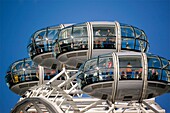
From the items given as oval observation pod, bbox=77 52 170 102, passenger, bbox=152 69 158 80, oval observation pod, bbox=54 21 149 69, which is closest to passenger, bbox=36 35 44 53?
oval observation pod, bbox=54 21 149 69

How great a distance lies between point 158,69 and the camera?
37.1 meters

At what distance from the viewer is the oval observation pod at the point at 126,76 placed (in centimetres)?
3625

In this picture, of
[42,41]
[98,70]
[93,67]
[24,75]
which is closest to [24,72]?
[24,75]

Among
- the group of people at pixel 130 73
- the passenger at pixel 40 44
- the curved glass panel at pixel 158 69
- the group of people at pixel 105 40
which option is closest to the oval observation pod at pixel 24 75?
the passenger at pixel 40 44

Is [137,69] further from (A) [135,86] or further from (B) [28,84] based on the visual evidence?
(B) [28,84]

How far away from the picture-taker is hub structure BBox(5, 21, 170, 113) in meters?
36.5

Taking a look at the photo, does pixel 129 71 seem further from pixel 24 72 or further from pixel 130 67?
pixel 24 72

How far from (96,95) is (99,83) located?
1.26 metres

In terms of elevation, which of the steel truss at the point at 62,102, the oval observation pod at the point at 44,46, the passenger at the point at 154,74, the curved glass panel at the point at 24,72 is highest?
the oval observation pod at the point at 44,46

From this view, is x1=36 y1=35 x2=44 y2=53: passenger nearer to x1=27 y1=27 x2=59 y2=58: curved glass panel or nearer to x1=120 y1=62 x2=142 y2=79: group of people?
x1=27 y1=27 x2=59 y2=58: curved glass panel

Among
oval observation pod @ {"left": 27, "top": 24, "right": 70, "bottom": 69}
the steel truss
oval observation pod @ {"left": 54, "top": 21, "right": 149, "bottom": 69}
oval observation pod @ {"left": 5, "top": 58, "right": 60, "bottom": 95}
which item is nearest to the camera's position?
the steel truss

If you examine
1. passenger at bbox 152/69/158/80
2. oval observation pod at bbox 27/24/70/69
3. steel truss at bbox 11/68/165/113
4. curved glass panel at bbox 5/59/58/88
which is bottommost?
steel truss at bbox 11/68/165/113

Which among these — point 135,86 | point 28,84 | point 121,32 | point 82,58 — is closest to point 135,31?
point 121,32

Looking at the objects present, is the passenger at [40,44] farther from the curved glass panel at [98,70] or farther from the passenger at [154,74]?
the passenger at [154,74]
